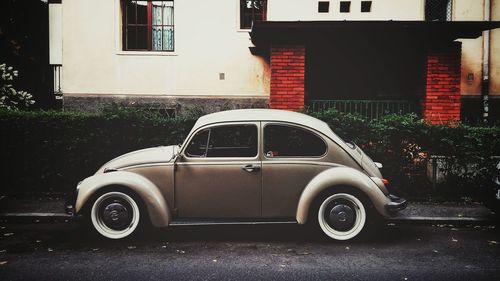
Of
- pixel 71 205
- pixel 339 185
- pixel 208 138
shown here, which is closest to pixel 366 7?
pixel 339 185

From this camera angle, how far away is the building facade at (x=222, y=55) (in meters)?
12.6

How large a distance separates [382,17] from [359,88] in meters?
2.16

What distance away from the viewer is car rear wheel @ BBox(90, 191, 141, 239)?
577 cm

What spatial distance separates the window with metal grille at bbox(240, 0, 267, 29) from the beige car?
317 inches

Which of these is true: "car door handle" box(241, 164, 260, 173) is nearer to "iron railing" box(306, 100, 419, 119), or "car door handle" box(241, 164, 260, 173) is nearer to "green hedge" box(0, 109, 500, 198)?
"green hedge" box(0, 109, 500, 198)

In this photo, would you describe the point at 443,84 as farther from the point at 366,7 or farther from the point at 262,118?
the point at 262,118

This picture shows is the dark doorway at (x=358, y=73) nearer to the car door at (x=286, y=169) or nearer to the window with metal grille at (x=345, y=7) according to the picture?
the window with metal grille at (x=345, y=7)

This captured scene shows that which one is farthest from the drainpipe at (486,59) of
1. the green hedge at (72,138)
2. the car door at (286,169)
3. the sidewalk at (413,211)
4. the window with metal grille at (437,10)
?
the green hedge at (72,138)

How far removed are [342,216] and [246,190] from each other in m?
1.33

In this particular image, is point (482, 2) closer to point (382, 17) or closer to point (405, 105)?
point (382, 17)

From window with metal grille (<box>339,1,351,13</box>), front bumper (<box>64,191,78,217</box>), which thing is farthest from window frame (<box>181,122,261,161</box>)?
window with metal grille (<box>339,1,351,13</box>)

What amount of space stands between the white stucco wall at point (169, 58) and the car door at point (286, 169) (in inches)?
292

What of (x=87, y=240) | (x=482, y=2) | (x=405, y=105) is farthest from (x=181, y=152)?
(x=482, y=2)

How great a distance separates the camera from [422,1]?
41.3ft
